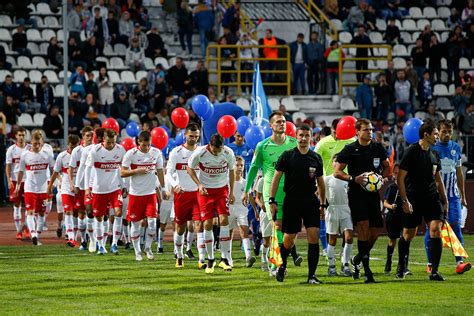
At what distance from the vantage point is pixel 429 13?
4509cm

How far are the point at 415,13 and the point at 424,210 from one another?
28.3 m

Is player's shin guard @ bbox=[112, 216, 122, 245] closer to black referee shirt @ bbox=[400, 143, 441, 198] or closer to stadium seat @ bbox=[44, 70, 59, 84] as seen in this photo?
black referee shirt @ bbox=[400, 143, 441, 198]

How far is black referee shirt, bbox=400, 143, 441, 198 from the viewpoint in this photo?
1764cm

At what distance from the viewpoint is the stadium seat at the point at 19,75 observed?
38.5 metres

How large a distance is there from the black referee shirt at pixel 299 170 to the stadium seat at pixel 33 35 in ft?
80.7

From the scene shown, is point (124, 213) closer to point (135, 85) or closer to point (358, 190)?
point (358, 190)

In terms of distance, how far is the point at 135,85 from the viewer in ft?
127

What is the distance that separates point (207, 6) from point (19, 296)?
2591cm

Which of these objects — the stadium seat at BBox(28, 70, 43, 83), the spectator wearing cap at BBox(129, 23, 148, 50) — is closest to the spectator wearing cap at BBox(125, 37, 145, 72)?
the spectator wearing cap at BBox(129, 23, 148, 50)

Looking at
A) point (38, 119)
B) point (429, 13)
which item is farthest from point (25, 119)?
point (429, 13)

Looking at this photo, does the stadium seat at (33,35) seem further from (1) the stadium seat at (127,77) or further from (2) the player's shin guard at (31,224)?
(2) the player's shin guard at (31,224)

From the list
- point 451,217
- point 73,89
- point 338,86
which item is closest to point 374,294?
point 451,217

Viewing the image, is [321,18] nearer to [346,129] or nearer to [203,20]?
[203,20]

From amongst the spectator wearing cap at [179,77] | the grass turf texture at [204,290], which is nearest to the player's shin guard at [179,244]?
the grass turf texture at [204,290]
